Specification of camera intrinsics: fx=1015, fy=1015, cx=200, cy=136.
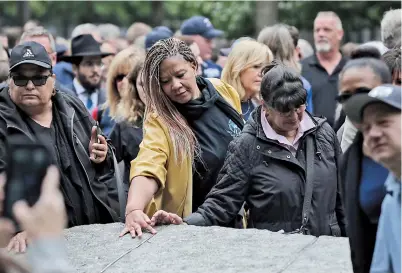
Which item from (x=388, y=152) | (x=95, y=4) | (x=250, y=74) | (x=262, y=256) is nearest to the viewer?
(x=388, y=152)

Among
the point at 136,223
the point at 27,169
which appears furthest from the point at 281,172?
the point at 27,169

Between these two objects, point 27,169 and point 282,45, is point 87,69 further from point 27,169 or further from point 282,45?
point 27,169

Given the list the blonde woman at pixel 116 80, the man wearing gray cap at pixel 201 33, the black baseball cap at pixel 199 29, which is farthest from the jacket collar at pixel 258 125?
the black baseball cap at pixel 199 29

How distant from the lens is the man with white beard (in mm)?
10828

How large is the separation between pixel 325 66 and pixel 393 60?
5.40 m

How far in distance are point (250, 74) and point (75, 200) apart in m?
2.18

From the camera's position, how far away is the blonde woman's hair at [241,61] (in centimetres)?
829

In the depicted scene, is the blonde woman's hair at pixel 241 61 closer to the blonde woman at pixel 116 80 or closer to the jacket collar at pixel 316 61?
the blonde woman at pixel 116 80

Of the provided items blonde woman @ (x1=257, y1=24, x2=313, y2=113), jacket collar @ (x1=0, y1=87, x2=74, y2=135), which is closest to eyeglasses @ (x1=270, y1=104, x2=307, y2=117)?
jacket collar @ (x1=0, y1=87, x2=74, y2=135)

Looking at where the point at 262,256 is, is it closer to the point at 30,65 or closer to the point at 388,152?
the point at 388,152

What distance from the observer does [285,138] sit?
611cm

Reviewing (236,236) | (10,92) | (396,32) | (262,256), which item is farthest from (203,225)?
(396,32)

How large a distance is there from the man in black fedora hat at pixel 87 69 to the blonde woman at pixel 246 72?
3.00 m

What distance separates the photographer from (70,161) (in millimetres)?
6711
